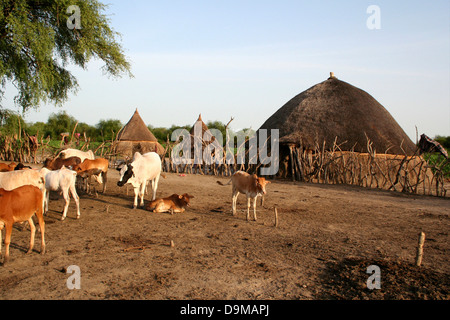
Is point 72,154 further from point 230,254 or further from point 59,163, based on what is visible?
point 230,254

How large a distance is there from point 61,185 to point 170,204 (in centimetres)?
268

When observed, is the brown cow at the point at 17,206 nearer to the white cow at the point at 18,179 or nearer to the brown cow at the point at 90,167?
the white cow at the point at 18,179

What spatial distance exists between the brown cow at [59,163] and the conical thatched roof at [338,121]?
11311mm

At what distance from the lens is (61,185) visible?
26.3 feet

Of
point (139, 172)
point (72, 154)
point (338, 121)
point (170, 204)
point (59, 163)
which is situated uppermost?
point (338, 121)

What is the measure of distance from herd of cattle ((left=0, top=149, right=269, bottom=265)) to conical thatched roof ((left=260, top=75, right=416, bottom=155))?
10144mm

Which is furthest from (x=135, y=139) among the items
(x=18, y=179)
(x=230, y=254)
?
(x=230, y=254)

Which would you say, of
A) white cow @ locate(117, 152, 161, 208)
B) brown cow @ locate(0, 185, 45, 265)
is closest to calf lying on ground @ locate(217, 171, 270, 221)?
white cow @ locate(117, 152, 161, 208)

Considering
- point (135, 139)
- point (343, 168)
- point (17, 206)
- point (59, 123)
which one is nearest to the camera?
point (17, 206)

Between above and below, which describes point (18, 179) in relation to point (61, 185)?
above

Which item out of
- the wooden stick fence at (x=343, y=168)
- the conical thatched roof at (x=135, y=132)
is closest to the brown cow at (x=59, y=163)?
the wooden stick fence at (x=343, y=168)

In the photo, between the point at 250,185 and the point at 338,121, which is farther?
the point at 338,121

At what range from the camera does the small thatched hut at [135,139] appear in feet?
92.5
